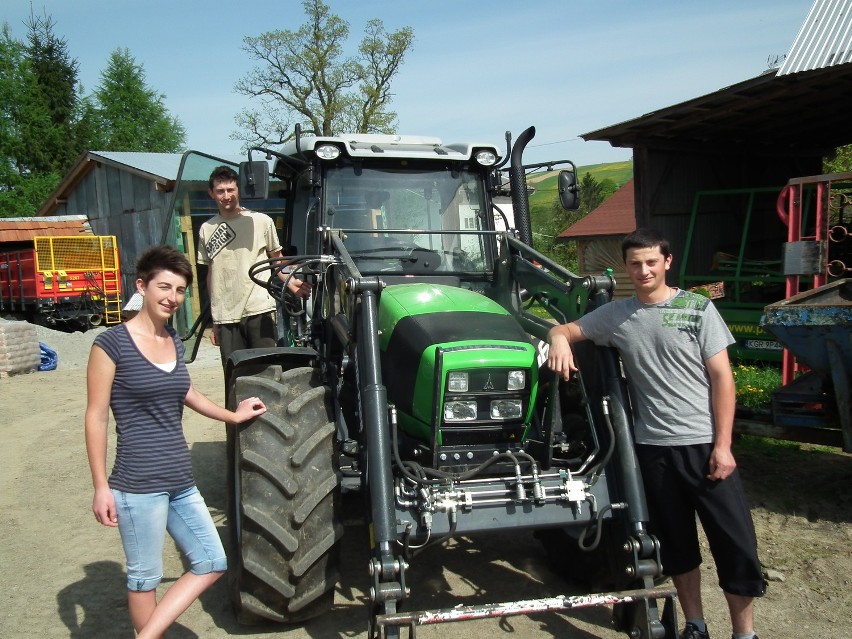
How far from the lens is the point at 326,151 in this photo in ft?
16.4

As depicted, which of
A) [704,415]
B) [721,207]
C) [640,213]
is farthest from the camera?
[721,207]

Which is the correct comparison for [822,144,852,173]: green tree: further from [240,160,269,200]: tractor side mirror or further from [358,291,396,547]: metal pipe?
[358,291,396,547]: metal pipe

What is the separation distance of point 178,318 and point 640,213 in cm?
710

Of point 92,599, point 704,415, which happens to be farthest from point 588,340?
point 92,599

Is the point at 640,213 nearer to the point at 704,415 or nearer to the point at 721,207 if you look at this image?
the point at 721,207

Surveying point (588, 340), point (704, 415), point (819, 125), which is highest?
point (819, 125)

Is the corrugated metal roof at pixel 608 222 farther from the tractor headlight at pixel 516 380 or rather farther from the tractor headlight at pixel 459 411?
the tractor headlight at pixel 459 411

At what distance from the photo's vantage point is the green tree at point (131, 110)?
45719 mm

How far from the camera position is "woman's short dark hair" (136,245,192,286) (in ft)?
10.5

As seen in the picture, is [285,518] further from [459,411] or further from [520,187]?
[520,187]

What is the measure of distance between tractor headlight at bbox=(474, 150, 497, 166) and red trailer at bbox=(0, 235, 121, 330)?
16.7 m

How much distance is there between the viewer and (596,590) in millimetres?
4109

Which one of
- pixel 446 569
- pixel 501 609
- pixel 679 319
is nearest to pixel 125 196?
pixel 446 569

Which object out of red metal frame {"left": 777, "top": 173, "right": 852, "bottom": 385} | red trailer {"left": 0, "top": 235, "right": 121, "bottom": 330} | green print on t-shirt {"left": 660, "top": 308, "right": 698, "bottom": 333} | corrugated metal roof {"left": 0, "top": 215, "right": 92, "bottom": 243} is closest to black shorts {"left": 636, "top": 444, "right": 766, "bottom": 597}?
green print on t-shirt {"left": 660, "top": 308, "right": 698, "bottom": 333}
